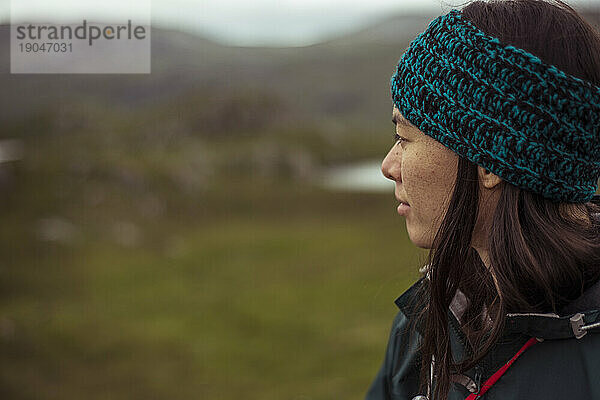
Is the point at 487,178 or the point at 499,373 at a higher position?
the point at 487,178

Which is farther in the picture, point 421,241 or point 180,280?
point 180,280

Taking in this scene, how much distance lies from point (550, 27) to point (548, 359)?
47 cm

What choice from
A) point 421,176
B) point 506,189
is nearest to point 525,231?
point 506,189

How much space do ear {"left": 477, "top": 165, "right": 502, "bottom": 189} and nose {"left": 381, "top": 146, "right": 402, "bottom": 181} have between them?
13cm

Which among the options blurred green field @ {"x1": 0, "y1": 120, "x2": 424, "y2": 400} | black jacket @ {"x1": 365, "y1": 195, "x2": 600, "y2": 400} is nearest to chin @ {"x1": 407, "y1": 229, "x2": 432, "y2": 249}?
black jacket @ {"x1": 365, "y1": 195, "x2": 600, "y2": 400}

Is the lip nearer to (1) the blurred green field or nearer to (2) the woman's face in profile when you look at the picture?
(2) the woman's face in profile

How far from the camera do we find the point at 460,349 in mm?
936

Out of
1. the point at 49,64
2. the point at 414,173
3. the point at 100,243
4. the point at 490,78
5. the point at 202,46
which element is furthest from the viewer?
the point at 100,243

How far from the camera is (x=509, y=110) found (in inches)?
31.0

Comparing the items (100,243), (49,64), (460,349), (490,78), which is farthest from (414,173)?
(100,243)

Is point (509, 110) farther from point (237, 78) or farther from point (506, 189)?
point (237, 78)

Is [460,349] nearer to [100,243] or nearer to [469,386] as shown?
[469,386]

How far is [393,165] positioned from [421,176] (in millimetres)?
63

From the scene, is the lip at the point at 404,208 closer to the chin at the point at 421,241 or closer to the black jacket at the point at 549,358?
the chin at the point at 421,241
